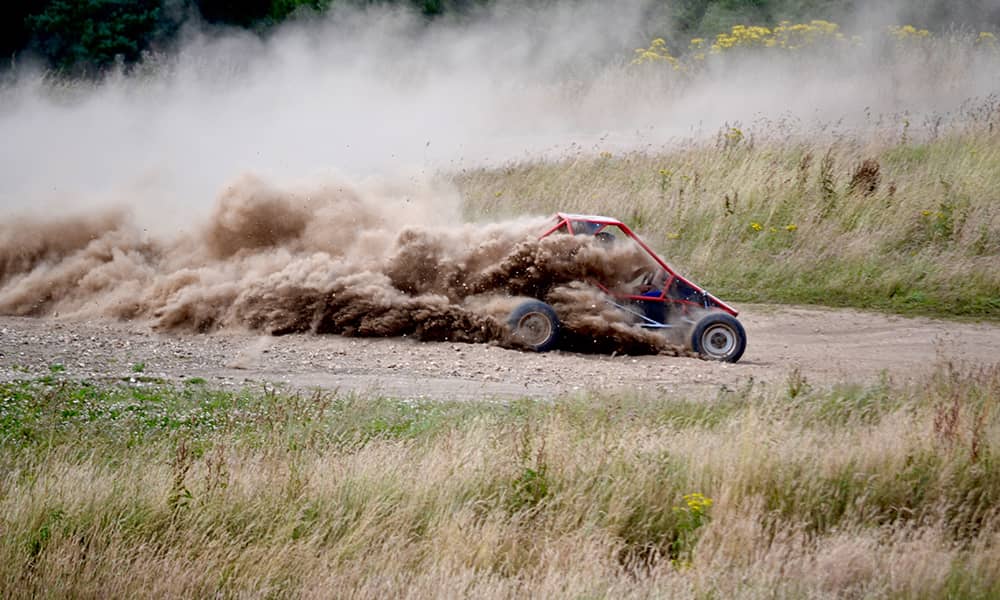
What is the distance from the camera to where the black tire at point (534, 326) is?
13.2 meters

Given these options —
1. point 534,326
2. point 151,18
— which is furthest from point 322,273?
point 151,18

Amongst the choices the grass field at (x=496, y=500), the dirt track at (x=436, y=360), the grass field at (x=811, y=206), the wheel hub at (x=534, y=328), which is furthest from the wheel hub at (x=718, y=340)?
the grass field at (x=811, y=206)

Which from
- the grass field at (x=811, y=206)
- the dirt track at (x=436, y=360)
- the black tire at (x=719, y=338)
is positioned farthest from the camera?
the grass field at (x=811, y=206)

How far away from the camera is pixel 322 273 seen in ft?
46.3

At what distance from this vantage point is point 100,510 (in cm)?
695

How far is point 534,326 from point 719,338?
239 cm

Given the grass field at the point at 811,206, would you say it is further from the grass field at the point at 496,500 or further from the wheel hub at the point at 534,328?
the grass field at the point at 496,500

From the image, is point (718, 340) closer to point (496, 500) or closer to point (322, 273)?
point (322, 273)

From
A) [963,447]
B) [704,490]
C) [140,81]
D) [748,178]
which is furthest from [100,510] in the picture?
[140,81]

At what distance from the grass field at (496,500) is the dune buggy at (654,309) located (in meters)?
3.67

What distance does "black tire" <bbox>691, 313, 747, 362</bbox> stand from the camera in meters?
13.1

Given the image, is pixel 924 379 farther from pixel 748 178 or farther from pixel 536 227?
pixel 748 178

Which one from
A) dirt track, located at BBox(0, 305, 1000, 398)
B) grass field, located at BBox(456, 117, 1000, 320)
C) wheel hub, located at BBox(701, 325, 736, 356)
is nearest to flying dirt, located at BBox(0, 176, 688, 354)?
dirt track, located at BBox(0, 305, 1000, 398)

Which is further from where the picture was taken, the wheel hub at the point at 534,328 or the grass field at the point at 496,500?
the wheel hub at the point at 534,328
